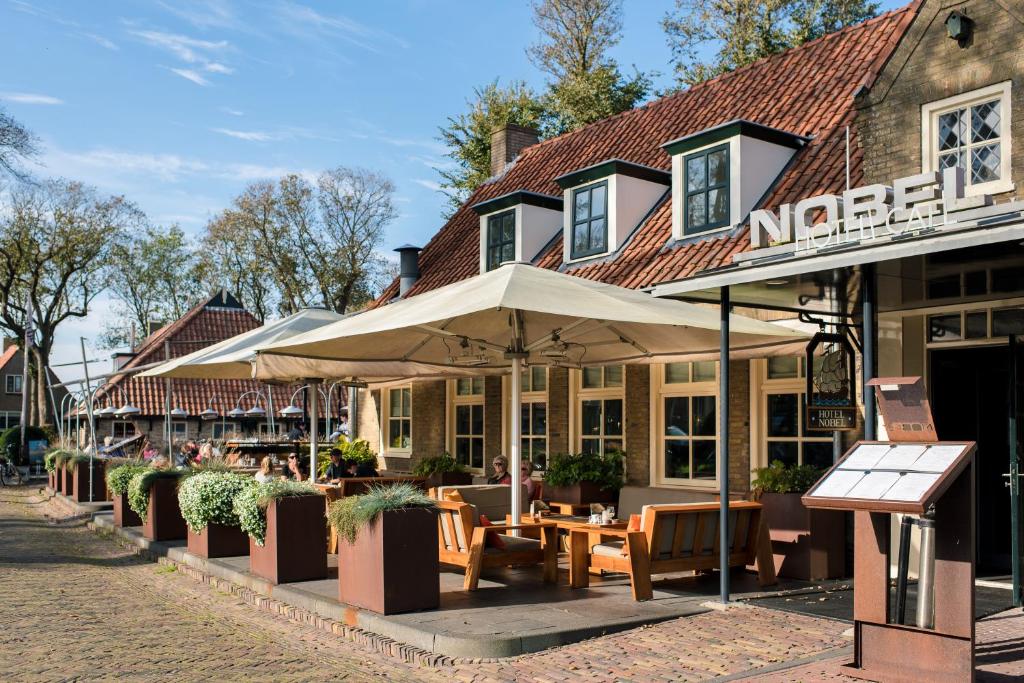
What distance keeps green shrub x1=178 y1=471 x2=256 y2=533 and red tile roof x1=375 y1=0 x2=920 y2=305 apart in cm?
572

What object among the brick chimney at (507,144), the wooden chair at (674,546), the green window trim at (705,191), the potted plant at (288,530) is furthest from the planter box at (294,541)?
the brick chimney at (507,144)

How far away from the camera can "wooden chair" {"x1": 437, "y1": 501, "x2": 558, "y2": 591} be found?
8.77 m

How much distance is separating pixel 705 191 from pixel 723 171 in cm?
41

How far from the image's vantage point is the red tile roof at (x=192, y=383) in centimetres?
3719

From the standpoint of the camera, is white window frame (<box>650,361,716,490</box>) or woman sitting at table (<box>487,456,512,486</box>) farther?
white window frame (<box>650,361,716,490</box>)

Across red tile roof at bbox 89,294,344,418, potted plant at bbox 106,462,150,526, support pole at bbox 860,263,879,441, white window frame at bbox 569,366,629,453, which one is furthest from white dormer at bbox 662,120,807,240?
red tile roof at bbox 89,294,344,418

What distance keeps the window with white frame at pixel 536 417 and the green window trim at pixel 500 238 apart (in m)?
2.36

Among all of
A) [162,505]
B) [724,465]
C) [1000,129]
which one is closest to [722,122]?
[1000,129]

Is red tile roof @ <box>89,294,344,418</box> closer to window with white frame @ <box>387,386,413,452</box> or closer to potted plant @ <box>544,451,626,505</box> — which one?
window with white frame @ <box>387,386,413,452</box>

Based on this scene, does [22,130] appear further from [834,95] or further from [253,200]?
[834,95]

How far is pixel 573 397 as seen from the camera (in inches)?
598

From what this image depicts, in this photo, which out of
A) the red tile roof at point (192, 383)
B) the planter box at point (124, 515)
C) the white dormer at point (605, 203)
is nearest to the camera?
the white dormer at point (605, 203)

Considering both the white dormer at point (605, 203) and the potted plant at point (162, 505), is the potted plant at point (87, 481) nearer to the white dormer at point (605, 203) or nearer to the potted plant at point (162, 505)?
the potted plant at point (162, 505)

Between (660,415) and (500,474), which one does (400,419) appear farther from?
(660,415)
